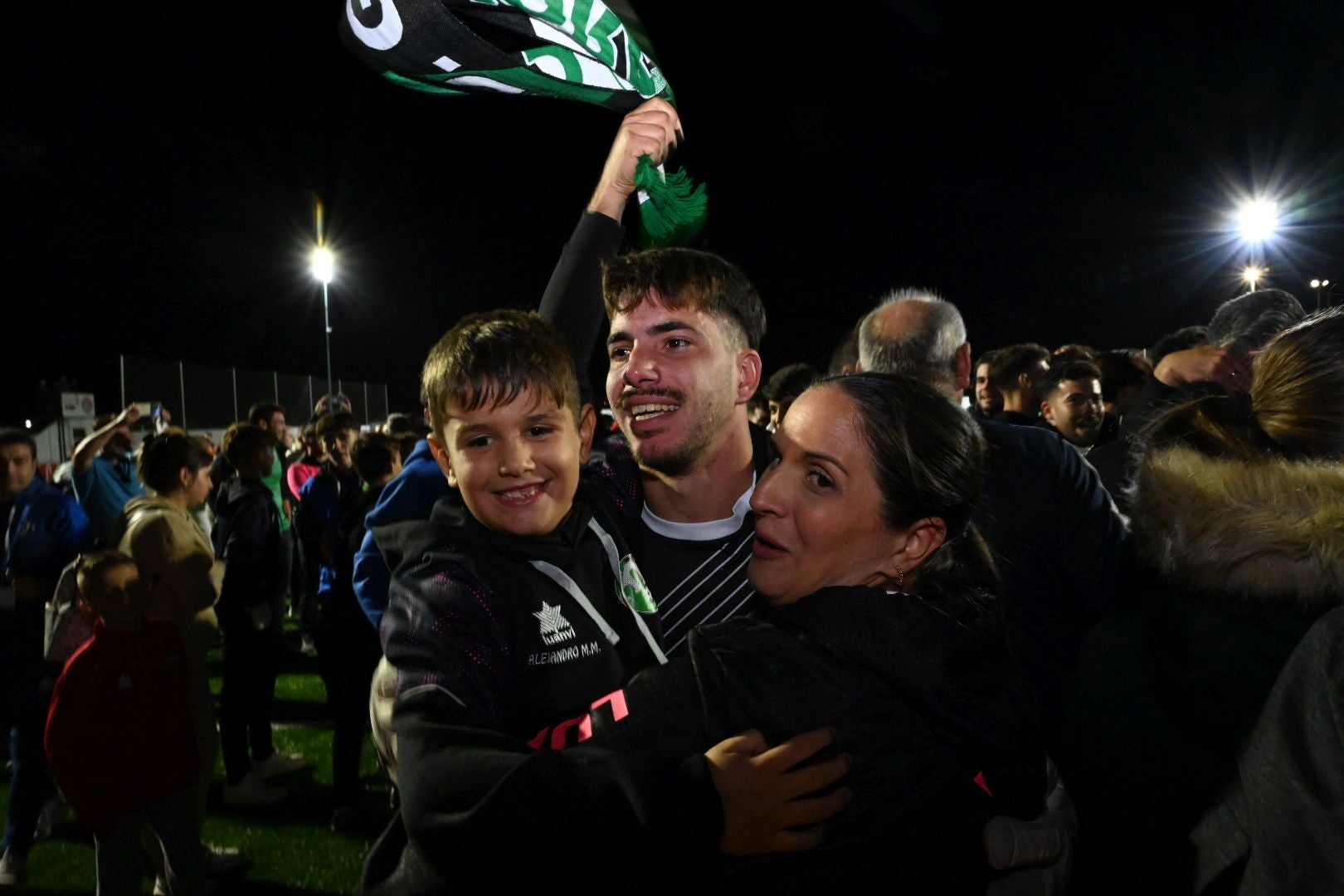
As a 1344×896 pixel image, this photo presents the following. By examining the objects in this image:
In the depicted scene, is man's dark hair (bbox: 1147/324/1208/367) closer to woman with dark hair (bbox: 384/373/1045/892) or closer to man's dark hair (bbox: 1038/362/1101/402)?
man's dark hair (bbox: 1038/362/1101/402)

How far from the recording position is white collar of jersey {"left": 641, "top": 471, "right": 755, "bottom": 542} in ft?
7.31

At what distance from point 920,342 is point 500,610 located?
6.70ft

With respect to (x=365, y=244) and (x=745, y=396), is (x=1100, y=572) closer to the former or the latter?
(x=745, y=396)

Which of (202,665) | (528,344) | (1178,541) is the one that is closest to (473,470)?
(528,344)

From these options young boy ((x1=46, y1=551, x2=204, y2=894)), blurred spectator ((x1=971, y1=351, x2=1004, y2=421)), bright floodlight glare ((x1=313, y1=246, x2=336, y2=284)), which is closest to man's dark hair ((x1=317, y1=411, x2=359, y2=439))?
young boy ((x1=46, y1=551, x2=204, y2=894))

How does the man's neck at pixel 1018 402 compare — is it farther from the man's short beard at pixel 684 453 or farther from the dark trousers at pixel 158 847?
the dark trousers at pixel 158 847

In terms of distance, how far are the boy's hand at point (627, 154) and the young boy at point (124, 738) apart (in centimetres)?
261

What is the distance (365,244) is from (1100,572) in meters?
39.7

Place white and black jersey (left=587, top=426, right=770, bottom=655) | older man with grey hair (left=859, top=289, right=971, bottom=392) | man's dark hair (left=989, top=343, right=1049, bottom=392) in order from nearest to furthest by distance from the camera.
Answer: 1. white and black jersey (left=587, top=426, right=770, bottom=655)
2. older man with grey hair (left=859, top=289, right=971, bottom=392)
3. man's dark hair (left=989, top=343, right=1049, bottom=392)

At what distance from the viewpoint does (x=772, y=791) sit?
1.13m

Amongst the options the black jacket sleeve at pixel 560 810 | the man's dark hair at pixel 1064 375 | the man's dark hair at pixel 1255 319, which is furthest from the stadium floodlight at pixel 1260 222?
the black jacket sleeve at pixel 560 810

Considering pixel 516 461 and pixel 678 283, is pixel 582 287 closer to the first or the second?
pixel 678 283

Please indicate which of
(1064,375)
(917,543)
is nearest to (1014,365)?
(1064,375)

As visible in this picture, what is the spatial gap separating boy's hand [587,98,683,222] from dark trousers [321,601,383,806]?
2.92 meters
